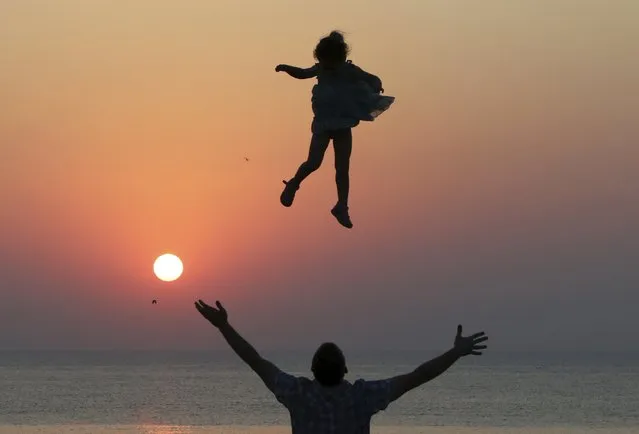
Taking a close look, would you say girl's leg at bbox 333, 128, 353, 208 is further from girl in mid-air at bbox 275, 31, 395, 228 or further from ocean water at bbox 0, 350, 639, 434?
ocean water at bbox 0, 350, 639, 434

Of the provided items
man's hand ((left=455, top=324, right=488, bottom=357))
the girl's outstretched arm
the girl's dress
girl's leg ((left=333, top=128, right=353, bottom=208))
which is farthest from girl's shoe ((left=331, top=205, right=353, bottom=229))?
man's hand ((left=455, top=324, right=488, bottom=357))

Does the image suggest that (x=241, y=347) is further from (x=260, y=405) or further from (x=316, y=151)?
(x=260, y=405)

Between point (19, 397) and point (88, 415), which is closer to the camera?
point (88, 415)

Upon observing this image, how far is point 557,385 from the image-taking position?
137 m

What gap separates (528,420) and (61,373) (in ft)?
344

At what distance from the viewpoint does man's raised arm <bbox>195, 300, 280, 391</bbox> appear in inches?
288

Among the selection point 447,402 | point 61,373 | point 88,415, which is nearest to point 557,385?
point 447,402

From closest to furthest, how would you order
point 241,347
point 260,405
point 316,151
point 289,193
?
point 241,347
point 316,151
point 289,193
point 260,405

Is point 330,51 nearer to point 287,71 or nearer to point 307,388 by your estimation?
point 287,71

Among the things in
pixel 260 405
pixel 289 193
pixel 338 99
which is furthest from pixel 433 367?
pixel 260 405

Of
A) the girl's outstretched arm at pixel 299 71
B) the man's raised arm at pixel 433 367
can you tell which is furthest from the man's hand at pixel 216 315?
the girl's outstretched arm at pixel 299 71

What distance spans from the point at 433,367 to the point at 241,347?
1140 millimetres

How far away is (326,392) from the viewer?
725 cm

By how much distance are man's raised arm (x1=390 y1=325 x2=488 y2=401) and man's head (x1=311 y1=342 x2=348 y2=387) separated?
1.21 feet
